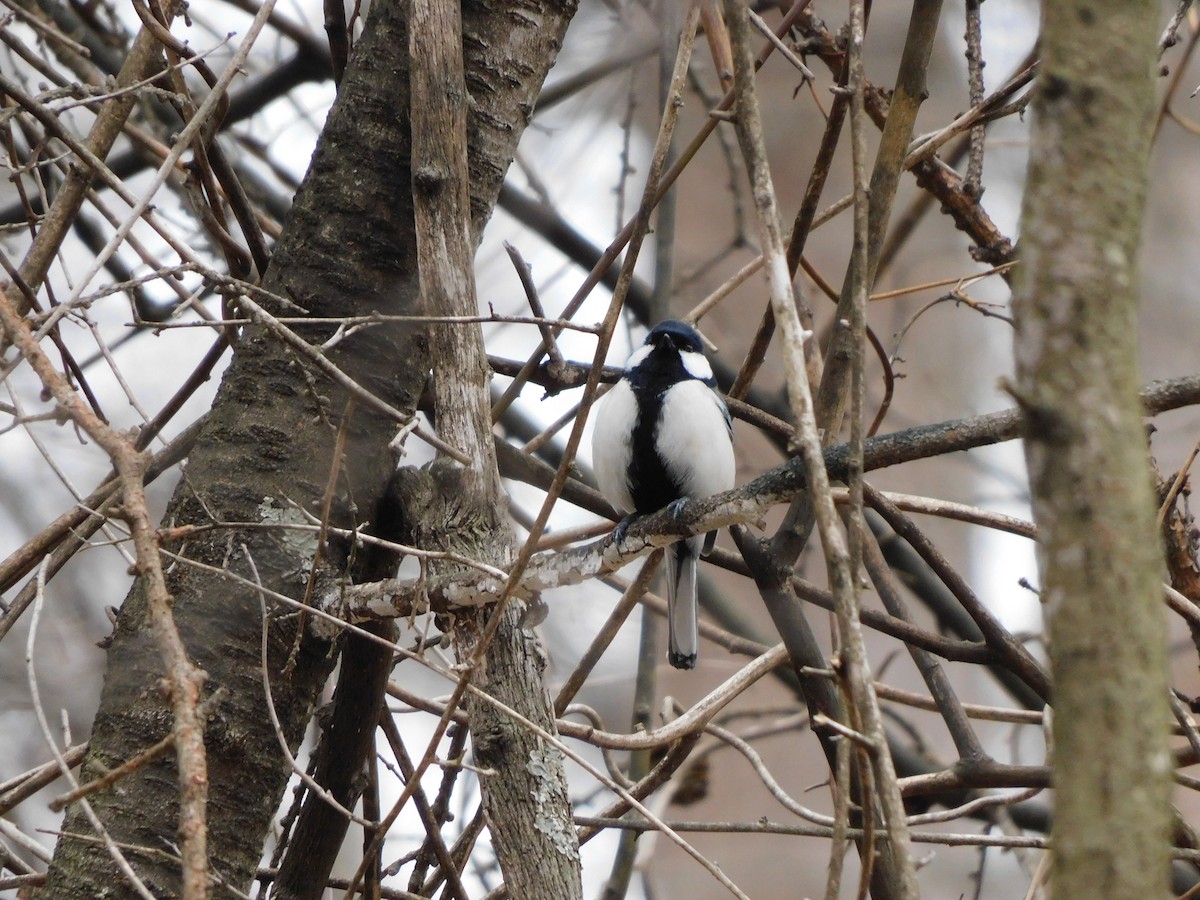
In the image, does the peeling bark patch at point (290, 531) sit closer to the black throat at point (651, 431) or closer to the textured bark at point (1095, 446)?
the black throat at point (651, 431)

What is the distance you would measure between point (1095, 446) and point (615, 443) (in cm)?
219

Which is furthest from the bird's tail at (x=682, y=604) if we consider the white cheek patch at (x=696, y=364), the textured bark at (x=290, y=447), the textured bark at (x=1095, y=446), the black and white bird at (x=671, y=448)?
the textured bark at (x=1095, y=446)

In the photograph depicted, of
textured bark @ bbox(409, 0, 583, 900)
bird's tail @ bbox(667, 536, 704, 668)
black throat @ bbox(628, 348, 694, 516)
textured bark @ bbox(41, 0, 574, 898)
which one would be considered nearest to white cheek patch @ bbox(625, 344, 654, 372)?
black throat @ bbox(628, 348, 694, 516)

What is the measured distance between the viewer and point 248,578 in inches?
73.9

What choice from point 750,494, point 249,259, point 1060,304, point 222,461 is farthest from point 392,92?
point 1060,304

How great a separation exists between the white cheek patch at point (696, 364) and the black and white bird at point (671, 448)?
3cm

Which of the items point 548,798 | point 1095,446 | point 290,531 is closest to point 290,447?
point 290,531

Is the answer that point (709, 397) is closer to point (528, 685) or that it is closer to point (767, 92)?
point (528, 685)

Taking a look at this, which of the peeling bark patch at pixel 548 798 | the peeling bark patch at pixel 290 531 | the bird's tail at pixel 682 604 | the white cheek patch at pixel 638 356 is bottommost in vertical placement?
the peeling bark patch at pixel 548 798

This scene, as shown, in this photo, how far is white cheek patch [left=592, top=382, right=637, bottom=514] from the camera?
112 inches

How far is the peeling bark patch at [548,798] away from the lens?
1641mm

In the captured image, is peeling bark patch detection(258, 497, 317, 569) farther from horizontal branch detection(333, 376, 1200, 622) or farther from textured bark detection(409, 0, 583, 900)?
textured bark detection(409, 0, 583, 900)

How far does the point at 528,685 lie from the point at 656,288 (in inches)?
72.0

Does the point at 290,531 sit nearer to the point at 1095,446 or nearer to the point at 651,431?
the point at 651,431
